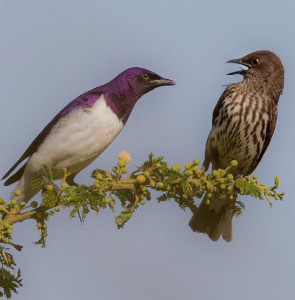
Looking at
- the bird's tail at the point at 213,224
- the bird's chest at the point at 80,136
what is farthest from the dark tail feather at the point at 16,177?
the bird's tail at the point at 213,224

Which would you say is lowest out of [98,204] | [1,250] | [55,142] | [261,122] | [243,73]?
[1,250]

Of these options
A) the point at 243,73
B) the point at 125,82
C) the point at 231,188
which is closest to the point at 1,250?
the point at 231,188

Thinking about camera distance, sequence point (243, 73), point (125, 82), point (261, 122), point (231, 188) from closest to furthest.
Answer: point (231, 188) < point (125, 82) < point (261, 122) < point (243, 73)

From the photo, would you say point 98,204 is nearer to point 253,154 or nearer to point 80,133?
point 80,133

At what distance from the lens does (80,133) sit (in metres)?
5.76

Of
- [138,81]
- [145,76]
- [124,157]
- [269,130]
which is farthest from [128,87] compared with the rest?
[124,157]

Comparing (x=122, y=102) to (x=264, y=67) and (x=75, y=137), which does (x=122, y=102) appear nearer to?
(x=75, y=137)

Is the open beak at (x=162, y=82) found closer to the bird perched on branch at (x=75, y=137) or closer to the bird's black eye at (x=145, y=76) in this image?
the bird's black eye at (x=145, y=76)

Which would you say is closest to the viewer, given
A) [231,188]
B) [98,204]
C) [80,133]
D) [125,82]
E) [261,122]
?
[98,204]

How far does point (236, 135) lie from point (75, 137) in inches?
71.6

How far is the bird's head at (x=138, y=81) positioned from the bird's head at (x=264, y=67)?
138 centimetres

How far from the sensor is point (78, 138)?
18.9 feet

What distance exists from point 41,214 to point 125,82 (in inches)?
91.4

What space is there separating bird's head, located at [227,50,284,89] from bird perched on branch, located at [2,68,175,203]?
193cm
